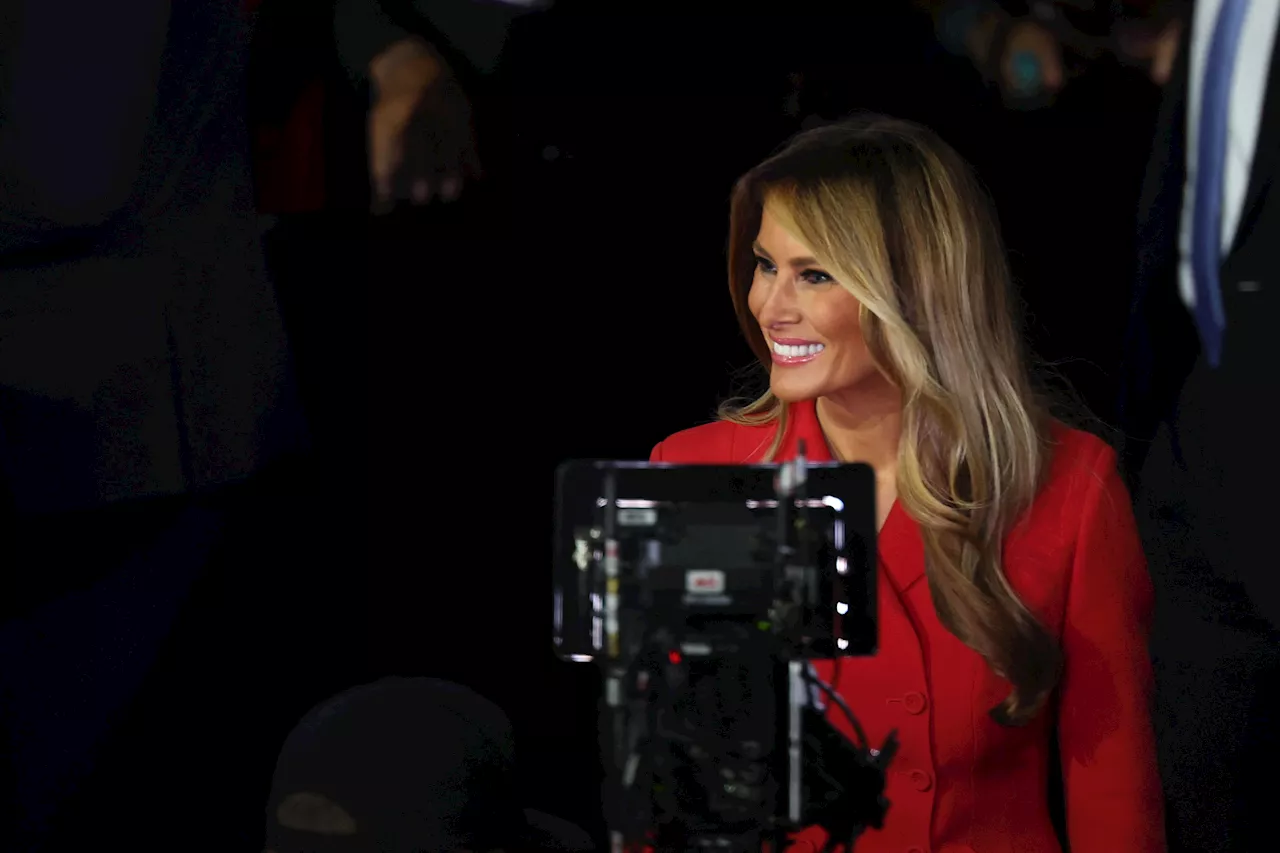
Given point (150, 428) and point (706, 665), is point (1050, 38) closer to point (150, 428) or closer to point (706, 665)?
point (706, 665)

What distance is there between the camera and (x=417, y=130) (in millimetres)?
2180

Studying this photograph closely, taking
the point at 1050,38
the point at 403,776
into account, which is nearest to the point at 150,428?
the point at 403,776

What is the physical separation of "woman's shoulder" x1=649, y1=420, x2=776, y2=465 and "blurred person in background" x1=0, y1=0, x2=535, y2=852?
2.08 feet

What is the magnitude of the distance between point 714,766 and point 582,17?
1469 mm

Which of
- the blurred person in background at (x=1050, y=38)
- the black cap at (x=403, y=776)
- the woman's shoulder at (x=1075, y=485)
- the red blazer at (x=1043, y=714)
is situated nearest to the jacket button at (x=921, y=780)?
the red blazer at (x=1043, y=714)

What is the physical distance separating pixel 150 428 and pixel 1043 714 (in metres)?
1.48

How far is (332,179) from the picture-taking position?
2.22 m

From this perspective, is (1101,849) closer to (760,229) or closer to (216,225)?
(760,229)

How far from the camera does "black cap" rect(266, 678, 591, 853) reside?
1.45m

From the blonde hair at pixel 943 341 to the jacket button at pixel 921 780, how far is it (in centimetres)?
13

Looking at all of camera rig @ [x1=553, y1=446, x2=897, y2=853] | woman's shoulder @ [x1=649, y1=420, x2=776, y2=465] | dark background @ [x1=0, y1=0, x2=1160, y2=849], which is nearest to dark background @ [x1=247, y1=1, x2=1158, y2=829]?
dark background @ [x1=0, y1=0, x2=1160, y2=849]

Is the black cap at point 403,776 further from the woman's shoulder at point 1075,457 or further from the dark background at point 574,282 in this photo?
the woman's shoulder at point 1075,457

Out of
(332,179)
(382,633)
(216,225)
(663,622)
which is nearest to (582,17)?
(332,179)

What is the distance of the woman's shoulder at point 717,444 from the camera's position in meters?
1.89
